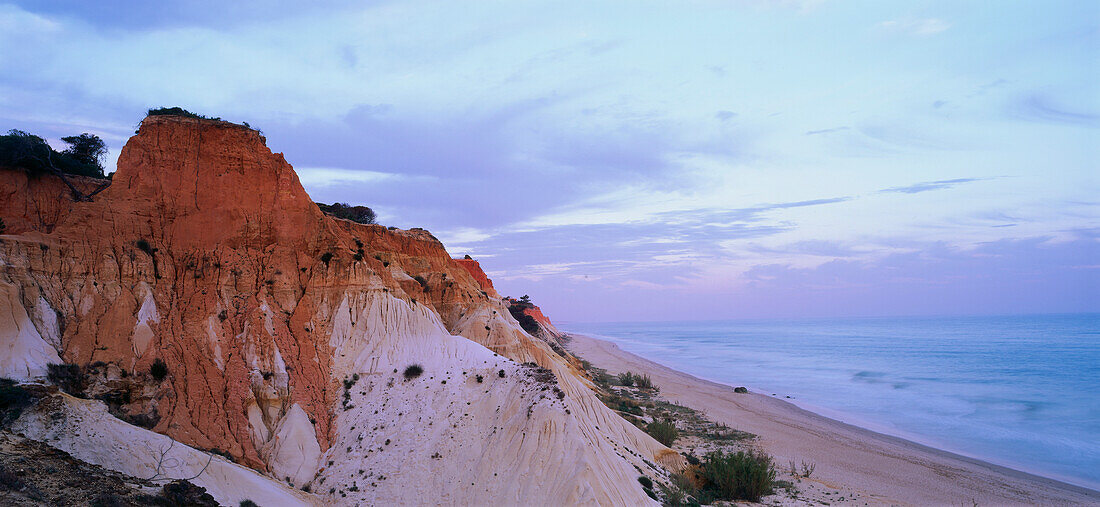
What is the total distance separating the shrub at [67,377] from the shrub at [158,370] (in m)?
1.48

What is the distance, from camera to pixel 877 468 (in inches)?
918

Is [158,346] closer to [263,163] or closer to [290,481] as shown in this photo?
[290,481]

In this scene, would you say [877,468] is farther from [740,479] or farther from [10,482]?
[10,482]

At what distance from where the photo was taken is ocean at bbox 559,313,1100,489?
28.5 meters

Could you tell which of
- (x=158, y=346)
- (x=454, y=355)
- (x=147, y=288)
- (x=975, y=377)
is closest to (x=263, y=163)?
(x=147, y=288)

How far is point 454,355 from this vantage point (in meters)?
19.2

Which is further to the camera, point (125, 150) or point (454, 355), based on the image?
point (454, 355)

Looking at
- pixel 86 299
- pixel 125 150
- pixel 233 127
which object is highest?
pixel 233 127

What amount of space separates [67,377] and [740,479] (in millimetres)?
19987

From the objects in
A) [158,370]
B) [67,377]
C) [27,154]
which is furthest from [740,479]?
[27,154]

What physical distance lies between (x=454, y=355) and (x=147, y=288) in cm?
974

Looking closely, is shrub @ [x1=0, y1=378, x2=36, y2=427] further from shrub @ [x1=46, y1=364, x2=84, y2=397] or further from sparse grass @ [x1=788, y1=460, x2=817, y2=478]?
sparse grass @ [x1=788, y1=460, x2=817, y2=478]

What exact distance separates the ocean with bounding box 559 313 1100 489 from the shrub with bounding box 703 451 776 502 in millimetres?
15915

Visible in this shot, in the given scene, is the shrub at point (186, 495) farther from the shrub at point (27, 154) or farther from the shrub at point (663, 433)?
the shrub at point (663, 433)
